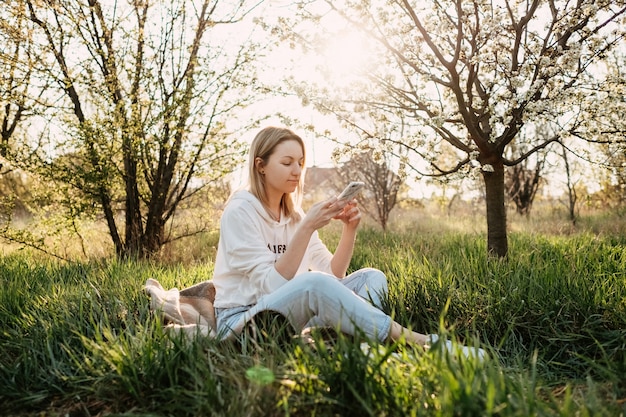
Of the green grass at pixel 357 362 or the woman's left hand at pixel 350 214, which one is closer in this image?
the green grass at pixel 357 362

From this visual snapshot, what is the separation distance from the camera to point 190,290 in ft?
10.6

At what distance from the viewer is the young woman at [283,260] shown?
239cm

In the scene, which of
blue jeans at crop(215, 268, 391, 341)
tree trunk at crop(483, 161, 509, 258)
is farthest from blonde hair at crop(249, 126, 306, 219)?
tree trunk at crop(483, 161, 509, 258)

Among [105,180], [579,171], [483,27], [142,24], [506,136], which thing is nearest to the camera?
[483,27]

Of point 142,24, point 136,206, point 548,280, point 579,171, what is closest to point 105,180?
point 136,206

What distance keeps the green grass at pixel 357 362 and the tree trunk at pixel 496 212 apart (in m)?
0.66

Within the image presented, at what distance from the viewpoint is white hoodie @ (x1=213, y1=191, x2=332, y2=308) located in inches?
108

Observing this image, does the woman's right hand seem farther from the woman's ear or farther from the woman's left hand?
the woman's ear

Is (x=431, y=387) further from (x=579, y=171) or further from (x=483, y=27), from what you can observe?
(x=579, y=171)

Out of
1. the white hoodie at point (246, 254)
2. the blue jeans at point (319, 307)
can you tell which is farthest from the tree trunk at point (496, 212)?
the blue jeans at point (319, 307)

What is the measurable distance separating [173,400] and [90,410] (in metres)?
0.35

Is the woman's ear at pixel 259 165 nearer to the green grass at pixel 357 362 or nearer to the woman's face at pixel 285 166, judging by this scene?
the woman's face at pixel 285 166

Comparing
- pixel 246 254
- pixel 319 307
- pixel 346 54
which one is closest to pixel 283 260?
pixel 246 254

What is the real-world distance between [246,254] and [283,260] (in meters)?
0.21
